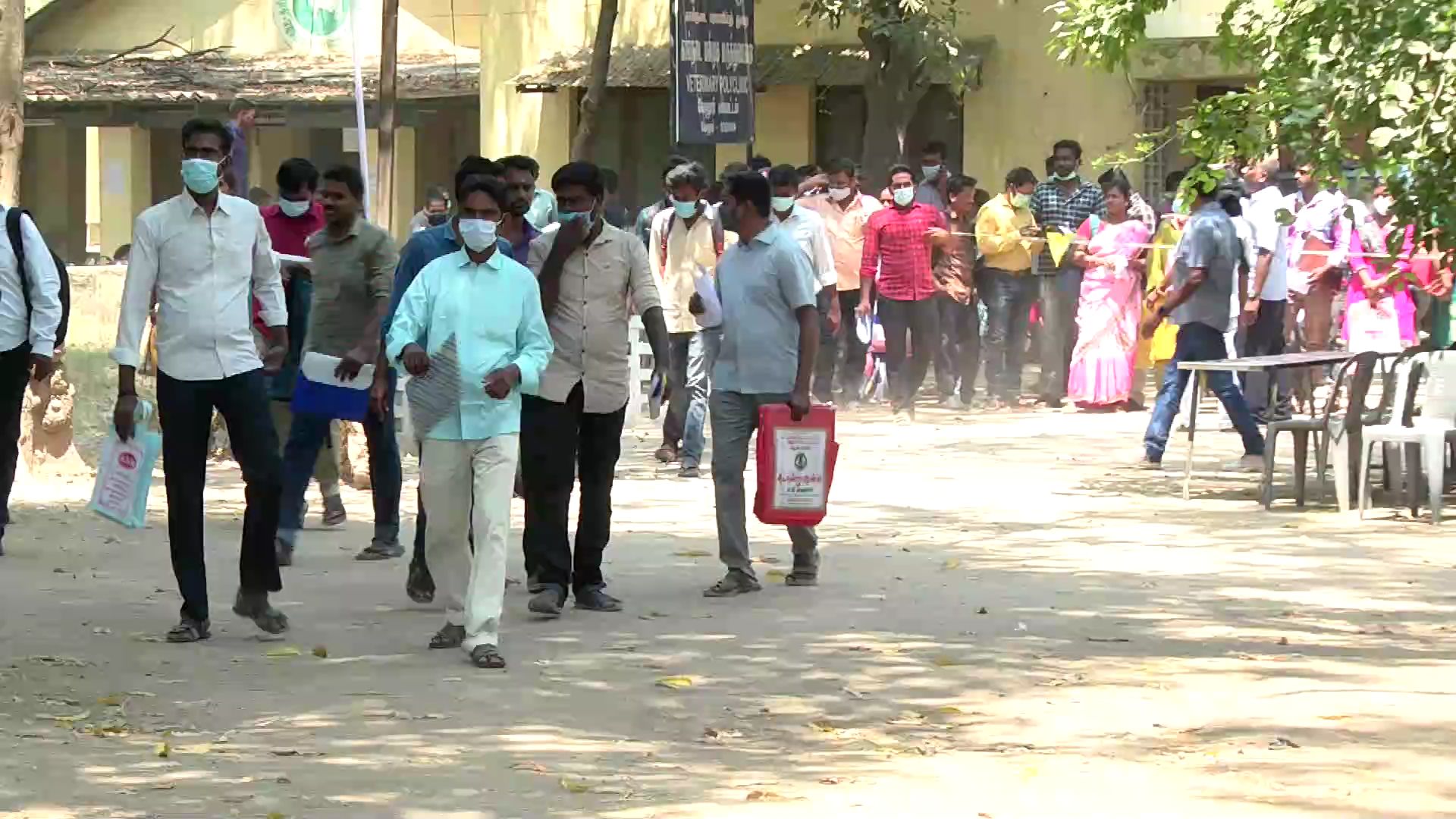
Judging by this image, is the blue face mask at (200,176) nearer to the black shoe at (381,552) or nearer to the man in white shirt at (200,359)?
the man in white shirt at (200,359)

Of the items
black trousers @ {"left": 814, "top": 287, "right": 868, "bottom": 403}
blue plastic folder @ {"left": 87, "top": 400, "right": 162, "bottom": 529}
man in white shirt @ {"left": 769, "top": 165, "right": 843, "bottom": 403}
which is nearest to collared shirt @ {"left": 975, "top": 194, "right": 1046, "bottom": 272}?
black trousers @ {"left": 814, "top": 287, "right": 868, "bottom": 403}

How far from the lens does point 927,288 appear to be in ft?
65.8

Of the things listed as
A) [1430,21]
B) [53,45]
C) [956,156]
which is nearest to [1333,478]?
[1430,21]

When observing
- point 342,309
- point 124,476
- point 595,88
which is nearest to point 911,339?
point 595,88

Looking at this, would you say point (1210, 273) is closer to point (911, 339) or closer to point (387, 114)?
point (911, 339)

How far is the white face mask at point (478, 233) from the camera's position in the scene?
350 inches

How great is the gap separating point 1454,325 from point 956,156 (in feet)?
36.1

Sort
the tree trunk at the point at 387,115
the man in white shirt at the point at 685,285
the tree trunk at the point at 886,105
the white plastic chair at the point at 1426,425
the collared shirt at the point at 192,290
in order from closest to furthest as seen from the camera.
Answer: the collared shirt at the point at 192,290, the white plastic chair at the point at 1426,425, the man in white shirt at the point at 685,285, the tree trunk at the point at 387,115, the tree trunk at the point at 886,105

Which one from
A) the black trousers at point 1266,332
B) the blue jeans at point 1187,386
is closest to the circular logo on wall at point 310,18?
the black trousers at point 1266,332

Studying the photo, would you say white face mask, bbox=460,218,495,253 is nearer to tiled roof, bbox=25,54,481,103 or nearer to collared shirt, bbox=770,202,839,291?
collared shirt, bbox=770,202,839,291

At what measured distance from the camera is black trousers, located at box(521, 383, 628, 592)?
10.1 metres

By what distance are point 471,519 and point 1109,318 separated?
11574 millimetres

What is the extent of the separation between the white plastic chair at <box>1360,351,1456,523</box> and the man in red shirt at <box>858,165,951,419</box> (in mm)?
6672

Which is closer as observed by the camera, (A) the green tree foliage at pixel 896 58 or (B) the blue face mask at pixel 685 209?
(B) the blue face mask at pixel 685 209
